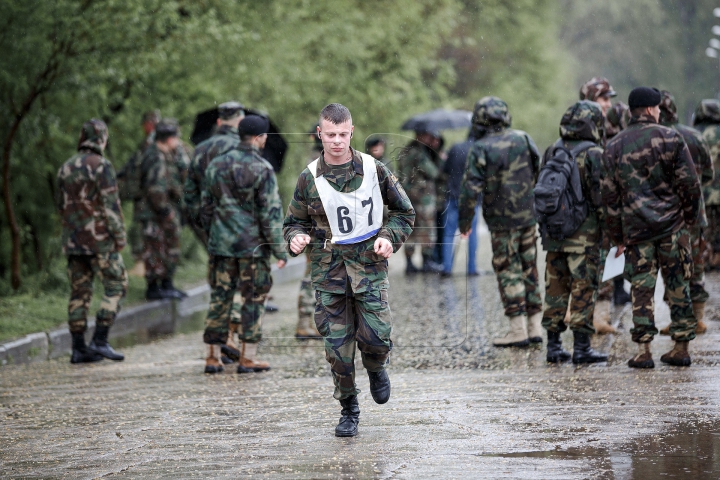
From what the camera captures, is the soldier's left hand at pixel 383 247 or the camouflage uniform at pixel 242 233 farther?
the camouflage uniform at pixel 242 233

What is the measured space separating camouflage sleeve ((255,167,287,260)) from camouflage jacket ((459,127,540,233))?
1.74m

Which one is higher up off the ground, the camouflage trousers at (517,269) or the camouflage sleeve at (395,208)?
the camouflage sleeve at (395,208)

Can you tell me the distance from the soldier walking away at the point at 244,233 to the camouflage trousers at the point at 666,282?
8.96 ft

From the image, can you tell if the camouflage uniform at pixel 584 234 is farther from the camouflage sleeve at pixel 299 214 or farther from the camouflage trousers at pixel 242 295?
the camouflage sleeve at pixel 299 214

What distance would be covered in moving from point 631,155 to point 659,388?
1713 millimetres

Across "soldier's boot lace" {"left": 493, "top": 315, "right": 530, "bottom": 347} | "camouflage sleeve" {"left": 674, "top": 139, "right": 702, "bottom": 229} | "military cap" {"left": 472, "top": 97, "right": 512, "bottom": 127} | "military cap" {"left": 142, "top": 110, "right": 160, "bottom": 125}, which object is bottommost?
"soldier's boot lace" {"left": 493, "top": 315, "right": 530, "bottom": 347}

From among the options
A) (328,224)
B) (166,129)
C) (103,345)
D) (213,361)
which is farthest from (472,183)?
(166,129)

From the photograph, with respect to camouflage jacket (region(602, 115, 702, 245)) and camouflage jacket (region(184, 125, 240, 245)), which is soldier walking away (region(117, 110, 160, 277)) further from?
camouflage jacket (region(602, 115, 702, 245))

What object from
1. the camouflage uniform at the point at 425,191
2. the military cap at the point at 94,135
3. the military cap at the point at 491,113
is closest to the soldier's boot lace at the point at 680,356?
the military cap at the point at 491,113

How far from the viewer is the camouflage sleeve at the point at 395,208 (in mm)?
6719

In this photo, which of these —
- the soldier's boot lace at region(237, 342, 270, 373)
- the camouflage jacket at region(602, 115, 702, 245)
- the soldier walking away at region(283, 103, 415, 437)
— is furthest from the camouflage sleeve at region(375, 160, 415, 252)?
the soldier's boot lace at region(237, 342, 270, 373)

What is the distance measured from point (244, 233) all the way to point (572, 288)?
258 cm

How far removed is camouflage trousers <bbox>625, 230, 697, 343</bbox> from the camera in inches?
336

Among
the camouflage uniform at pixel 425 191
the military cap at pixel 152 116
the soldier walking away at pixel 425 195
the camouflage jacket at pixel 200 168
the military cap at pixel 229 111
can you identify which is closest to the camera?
the camouflage jacket at pixel 200 168
